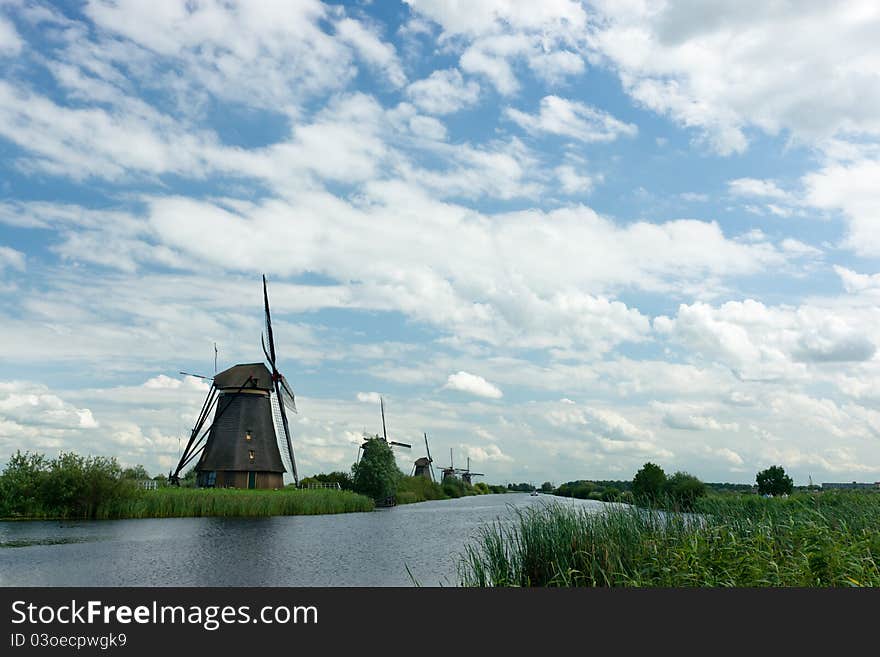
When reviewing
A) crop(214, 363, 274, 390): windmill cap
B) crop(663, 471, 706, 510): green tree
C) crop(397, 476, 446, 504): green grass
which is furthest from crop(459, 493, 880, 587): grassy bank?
crop(397, 476, 446, 504): green grass

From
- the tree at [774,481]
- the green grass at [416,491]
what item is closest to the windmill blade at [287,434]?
the green grass at [416,491]

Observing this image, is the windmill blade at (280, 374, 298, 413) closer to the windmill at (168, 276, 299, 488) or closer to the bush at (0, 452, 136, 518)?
the windmill at (168, 276, 299, 488)

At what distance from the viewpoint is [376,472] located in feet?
192

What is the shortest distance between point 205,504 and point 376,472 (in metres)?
22.8

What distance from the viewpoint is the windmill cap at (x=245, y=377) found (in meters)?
47.8

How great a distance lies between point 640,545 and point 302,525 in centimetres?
2580

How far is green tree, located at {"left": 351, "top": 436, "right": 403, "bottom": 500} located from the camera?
192 feet

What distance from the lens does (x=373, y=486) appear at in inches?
2309

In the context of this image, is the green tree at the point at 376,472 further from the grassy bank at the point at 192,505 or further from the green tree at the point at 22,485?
the green tree at the point at 22,485

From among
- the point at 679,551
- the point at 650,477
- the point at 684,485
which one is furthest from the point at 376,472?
the point at 679,551

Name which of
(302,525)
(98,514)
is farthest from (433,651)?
(98,514)

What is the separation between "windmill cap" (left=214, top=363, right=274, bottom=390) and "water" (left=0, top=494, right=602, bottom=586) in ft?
49.2

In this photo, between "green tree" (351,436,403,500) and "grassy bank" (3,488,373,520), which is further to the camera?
"green tree" (351,436,403,500)

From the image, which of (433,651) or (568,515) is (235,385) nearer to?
(568,515)
